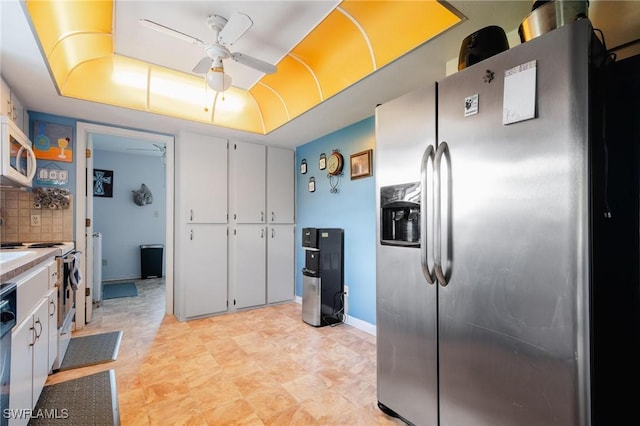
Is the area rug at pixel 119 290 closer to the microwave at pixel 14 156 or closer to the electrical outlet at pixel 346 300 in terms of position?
the microwave at pixel 14 156

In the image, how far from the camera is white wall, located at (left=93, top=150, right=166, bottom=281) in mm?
5648

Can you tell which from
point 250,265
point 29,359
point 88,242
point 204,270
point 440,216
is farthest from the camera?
point 250,265

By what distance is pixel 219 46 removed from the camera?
6.77ft

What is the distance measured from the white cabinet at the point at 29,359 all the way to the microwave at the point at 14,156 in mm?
991

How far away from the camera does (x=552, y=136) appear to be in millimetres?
1074

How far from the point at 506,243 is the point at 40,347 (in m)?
2.59

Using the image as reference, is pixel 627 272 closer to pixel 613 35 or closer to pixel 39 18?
pixel 613 35

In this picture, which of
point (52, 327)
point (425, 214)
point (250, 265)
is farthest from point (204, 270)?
point (425, 214)

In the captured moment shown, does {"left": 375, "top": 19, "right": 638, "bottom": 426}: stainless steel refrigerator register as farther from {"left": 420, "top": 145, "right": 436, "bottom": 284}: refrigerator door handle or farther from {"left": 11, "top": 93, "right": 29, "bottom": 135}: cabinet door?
{"left": 11, "top": 93, "right": 29, "bottom": 135}: cabinet door

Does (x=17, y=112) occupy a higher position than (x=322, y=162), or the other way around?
(x=17, y=112)

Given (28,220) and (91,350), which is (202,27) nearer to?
(28,220)

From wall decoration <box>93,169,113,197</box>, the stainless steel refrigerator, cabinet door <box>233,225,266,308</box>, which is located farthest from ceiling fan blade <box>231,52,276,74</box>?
wall decoration <box>93,169,113,197</box>

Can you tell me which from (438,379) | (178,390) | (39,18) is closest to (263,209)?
(178,390)

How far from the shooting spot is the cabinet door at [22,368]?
1326 millimetres
